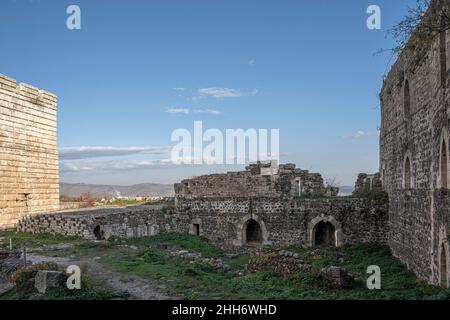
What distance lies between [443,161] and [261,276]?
17.7ft

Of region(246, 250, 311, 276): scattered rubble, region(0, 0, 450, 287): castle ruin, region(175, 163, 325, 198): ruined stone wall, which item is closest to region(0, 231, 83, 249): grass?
region(0, 0, 450, 287): castle ruin

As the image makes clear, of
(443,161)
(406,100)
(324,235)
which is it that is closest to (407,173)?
(406,100)

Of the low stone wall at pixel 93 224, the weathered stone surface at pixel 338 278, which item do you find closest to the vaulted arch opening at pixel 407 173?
the weathered stone surface at pixel 338 278

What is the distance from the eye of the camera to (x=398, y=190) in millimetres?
14734

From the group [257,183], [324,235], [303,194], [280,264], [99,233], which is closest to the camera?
[280,264]

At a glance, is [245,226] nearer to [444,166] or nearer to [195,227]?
[195,227]

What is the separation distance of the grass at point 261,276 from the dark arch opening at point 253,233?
7.87 feet

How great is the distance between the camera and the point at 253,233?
840 inches

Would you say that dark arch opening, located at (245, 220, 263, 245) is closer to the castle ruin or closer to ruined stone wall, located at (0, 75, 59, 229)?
the castle ruin

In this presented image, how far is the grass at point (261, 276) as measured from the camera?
962 centimetres

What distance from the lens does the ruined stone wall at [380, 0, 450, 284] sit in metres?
9.57
